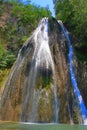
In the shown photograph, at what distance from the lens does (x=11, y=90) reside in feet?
99.7

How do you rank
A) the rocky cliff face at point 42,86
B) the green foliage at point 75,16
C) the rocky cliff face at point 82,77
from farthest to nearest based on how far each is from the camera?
the green foliage at point 75,16 → the rocky cliff face at point 82,77 → the rocky cliff face at point 42,86

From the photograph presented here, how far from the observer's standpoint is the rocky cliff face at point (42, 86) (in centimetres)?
2827

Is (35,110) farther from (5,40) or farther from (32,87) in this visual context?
(5,40)

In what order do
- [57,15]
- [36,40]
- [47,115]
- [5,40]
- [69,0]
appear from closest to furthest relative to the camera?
1. [47,115]
2. [36,40]
3. [69,0]
4. [57,15]
5. [5,40]

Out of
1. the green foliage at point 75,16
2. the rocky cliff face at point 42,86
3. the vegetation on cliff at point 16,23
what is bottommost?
the rocky cliff face at point 42,86

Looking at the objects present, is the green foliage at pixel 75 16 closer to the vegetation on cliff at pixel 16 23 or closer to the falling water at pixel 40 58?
the falling water at pixel 40 58

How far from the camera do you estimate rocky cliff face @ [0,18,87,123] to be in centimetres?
2827

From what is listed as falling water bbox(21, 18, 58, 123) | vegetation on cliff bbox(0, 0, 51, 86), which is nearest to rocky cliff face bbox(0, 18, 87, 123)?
falling water bbox(21, 18, 58, 123)

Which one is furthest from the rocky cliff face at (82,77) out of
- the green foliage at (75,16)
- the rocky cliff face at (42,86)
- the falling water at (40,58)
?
the green foliage at (75,16)

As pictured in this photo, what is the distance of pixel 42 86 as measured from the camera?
29203 millimetres

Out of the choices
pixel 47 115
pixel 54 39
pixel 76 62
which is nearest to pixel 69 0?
pixel 54 39

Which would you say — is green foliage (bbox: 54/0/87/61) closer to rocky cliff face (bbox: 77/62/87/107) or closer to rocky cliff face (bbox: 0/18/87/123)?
rocky cliff face (bbox: 0/18/87/123)

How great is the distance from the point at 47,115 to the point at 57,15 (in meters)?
17.0

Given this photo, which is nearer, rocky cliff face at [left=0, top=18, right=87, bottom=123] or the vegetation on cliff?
rocky cliff face at [left=0, top=18, right=87, bottom=123]
